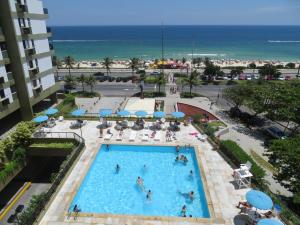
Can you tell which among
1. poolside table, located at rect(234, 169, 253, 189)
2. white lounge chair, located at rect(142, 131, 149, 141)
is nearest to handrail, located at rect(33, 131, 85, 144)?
white lounge chair, located at rect(142, 131, 149, 141)

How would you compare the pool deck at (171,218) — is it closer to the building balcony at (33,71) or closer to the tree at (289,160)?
the tree at (289,160)

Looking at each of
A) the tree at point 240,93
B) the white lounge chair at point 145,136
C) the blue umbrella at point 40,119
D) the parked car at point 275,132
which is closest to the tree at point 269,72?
the tree at point 240,93

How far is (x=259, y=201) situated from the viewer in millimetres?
18750

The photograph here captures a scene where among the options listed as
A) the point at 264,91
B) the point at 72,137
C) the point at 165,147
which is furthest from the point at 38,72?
the point at 264,91

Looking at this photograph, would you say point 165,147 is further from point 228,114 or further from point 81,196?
A: point 228,114

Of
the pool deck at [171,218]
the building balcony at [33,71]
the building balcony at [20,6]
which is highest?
the building balcony at [20,6]

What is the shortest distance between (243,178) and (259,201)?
15.8ft

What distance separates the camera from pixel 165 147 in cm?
3125

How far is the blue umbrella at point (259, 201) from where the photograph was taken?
18.4 m

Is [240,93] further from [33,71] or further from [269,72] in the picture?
[33,71]

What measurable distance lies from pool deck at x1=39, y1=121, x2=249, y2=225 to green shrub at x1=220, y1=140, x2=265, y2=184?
96cm

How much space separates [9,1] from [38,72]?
39.3 ft

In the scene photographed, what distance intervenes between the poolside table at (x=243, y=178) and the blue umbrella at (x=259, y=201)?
3385 mm

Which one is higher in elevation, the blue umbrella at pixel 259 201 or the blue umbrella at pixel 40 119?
the blue umbrella at pixel 40 119
